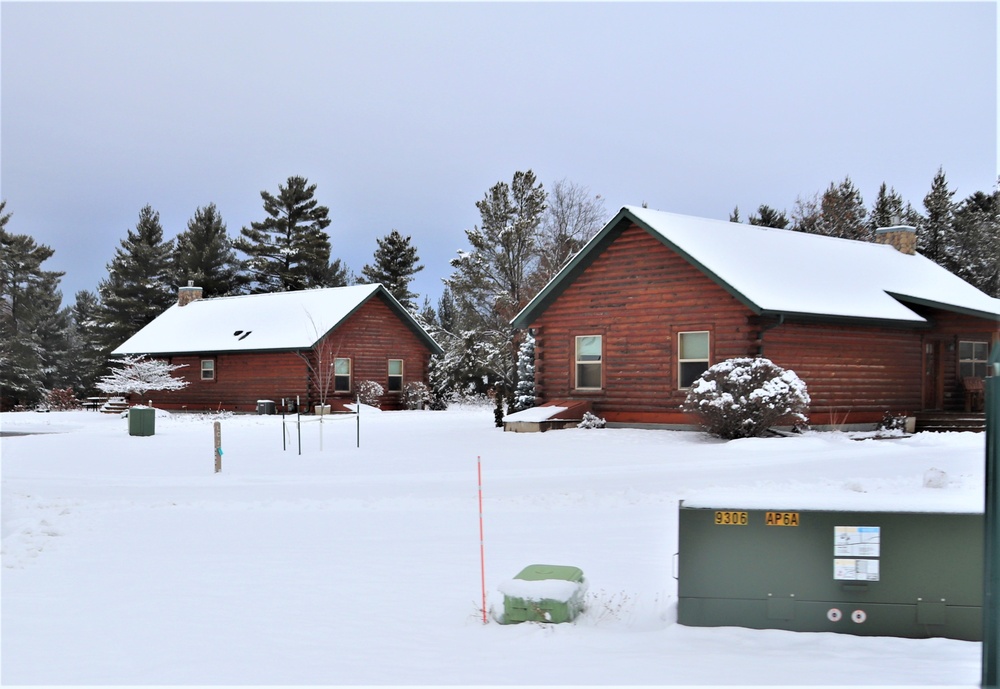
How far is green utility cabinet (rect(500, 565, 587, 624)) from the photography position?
24.1 ft

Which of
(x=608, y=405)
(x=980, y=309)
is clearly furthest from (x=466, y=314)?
(x=980, y=309)

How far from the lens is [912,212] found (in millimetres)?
59125

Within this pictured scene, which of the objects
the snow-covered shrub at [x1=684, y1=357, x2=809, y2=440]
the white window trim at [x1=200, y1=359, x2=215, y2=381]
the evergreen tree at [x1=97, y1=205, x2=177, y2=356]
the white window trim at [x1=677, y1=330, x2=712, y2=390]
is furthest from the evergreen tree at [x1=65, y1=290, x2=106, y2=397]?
the snow-covered shrub at [x1=684, y1=357, x2=809, y2=440]

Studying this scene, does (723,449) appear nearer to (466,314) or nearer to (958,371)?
(958,371)

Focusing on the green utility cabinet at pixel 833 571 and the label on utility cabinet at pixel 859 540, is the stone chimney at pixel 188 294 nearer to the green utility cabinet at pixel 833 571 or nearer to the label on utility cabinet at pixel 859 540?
the green utility cabinet at pixel 833 571

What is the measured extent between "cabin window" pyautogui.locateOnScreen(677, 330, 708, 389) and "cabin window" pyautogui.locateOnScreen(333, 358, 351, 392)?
1803 centimetres

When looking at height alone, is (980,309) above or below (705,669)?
above

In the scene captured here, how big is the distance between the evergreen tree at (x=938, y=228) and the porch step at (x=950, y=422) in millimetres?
28510

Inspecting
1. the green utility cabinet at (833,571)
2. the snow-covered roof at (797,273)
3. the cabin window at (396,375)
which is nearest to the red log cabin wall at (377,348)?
the cabin window at (396,375)

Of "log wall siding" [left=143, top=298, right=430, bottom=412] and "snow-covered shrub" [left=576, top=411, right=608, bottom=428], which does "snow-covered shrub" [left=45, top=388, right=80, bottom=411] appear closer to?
"log wall siding" [left=143, top=298, right=430, bottom=412]

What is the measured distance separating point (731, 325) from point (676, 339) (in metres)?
1.57

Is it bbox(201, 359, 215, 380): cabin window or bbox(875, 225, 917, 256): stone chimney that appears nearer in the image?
bbox(875, 225, 917, 256): stone chimney

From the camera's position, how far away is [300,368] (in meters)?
37.0

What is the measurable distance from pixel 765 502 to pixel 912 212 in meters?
58.0
